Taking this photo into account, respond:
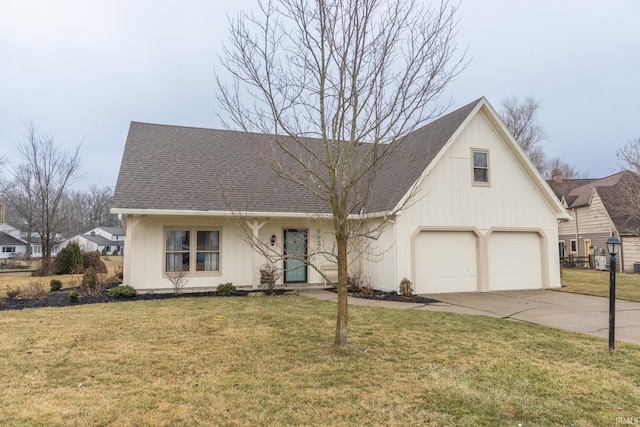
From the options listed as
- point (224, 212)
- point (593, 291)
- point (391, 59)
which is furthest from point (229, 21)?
point (593, 291)

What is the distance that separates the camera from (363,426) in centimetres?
340

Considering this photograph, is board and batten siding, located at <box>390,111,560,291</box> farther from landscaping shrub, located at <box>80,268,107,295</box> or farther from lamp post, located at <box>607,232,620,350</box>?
landscaping shrub, located at <box>80,268,107,295</box>

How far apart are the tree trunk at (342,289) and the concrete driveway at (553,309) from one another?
171 inches

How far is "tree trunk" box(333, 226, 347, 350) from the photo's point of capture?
5508mm

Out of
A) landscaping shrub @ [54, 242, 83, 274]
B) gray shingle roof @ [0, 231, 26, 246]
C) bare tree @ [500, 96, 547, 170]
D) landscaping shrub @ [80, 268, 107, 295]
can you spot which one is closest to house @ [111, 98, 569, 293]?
landscaping shrub @ [80, 268, 107, 295]

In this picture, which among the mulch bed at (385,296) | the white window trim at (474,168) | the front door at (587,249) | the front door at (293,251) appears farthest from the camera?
the front door at (587,249)

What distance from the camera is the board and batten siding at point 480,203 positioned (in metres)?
11.9

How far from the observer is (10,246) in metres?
52.0

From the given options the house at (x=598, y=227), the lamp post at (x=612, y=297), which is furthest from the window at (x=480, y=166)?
the house at (x=598, y=227)

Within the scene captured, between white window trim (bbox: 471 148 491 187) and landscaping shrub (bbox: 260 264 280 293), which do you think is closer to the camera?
landscaping shrub (bbox: 260 264 280 293)

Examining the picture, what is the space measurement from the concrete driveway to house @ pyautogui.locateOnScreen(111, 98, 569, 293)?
1070 mm

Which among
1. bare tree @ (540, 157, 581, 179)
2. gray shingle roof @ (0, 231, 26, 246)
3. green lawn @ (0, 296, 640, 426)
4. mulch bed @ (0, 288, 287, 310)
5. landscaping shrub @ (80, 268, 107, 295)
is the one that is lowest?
green lawn @ (0, 296, 640, 426)

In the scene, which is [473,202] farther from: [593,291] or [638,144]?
[638,144]

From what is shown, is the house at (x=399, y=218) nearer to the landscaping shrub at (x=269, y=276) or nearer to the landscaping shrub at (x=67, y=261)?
the landscaping shrub at (x=269, y=276)
